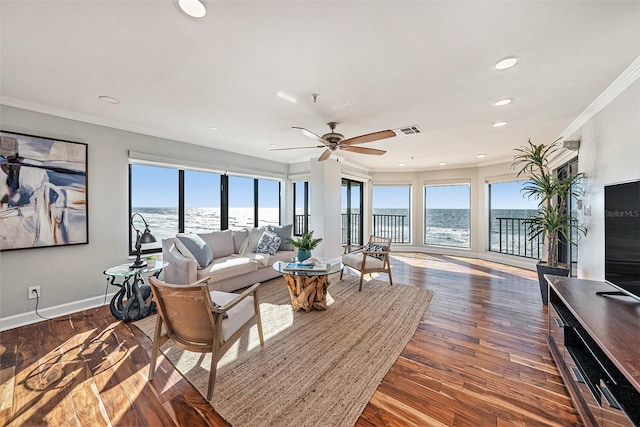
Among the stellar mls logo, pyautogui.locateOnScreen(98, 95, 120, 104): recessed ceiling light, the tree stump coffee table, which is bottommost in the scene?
the tree stump coffee table

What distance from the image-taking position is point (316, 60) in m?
1.93

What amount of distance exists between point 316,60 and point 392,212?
623 cm

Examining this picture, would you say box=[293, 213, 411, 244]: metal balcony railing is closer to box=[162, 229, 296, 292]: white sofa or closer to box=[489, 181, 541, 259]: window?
box=[489, 181, 541, 259]: window

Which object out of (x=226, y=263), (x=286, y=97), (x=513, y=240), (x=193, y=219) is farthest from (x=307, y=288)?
(x=513, y=240)

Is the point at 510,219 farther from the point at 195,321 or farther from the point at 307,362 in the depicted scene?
the point at 195,321

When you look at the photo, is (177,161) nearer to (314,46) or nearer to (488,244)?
(314,46)

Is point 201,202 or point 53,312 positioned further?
point 201,202

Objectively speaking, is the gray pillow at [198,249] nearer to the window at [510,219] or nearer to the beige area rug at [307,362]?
the beige area rug at [307,362]

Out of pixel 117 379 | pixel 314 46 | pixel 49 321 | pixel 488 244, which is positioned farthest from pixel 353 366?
pixel 488 244

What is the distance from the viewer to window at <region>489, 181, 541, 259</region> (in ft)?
18.4

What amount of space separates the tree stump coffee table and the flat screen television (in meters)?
2.41

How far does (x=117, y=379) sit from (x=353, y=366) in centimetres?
183

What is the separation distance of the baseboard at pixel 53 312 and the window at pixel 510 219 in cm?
772

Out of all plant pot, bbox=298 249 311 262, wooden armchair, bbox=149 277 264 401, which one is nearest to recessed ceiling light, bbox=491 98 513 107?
plant pot, bbox=298 249 311 262
